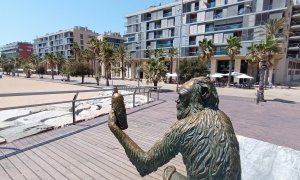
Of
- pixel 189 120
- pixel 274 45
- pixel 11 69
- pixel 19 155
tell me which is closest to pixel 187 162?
pixel 189 120

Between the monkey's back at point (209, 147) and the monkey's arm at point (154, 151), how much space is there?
0.06 m

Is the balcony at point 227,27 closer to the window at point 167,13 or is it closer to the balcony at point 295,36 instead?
the window at point 167,13

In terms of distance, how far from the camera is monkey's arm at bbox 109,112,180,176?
133 cm

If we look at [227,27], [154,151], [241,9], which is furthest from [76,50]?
Result: [154,151]

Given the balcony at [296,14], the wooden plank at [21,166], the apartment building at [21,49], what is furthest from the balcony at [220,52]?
the apartment building at [21,49]

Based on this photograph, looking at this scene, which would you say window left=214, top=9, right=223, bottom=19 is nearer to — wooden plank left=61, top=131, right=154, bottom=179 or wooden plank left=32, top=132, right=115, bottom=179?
wooden plank left=61, top=131, right=154, bottom=179

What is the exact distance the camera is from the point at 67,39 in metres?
98.6

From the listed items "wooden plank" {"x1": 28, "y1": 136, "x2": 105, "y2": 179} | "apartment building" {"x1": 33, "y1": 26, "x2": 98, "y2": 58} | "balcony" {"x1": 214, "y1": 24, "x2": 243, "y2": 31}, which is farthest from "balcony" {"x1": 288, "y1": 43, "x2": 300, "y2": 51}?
"apartment building" {"x1": 33, "y1": 26, "x2": 98, "y2": 58}

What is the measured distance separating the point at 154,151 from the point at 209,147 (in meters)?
0.35

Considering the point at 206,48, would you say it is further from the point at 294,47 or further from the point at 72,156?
the point at 72,156

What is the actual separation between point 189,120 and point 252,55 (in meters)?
35.3

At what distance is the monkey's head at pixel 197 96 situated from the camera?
1371mm

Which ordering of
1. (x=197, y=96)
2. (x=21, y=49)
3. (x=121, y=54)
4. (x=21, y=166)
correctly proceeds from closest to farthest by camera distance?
(x=197, y=96) < (x=21, y=166) < (x=121, y=54) < (x=21, y=49)

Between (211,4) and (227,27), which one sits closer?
(227,27)
